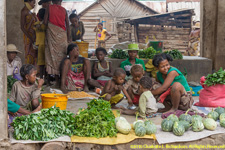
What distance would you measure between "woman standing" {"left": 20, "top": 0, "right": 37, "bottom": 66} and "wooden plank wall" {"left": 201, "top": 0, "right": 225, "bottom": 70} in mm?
4210

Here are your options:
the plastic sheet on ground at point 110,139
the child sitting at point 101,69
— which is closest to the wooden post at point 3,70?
the plastic sheet on ground at point 110,139

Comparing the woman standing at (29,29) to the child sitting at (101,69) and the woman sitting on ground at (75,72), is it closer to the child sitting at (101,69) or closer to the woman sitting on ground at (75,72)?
the woman sitting on ground at (75,72)

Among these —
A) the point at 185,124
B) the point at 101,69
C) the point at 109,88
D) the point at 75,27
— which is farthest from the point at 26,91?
the point at 75,27

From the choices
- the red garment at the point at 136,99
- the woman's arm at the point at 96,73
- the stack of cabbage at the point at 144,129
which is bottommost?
the stack of cabbage at the point at 144,129

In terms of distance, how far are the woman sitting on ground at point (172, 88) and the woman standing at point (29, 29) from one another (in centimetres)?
358

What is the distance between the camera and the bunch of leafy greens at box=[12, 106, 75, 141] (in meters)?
3.58

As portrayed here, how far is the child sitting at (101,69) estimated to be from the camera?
7102 millimetres

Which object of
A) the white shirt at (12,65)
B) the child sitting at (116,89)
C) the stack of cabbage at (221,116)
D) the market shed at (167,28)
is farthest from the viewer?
the market shed at (167,28)

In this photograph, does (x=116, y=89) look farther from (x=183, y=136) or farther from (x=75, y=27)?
(x=75, y=27)

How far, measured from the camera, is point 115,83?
5246 mm

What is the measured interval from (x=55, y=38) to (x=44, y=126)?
3445mm

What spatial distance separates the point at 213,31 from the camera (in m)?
8.15

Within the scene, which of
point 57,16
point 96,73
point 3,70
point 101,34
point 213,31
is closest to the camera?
point 3,70

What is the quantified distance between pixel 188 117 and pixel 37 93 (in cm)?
210
